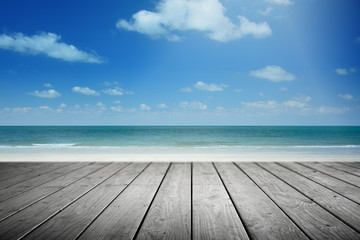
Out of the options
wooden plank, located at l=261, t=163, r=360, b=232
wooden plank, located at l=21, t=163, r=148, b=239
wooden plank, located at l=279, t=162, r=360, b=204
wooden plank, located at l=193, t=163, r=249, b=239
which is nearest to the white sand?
wooden plank, located at l=279, t=162, r=360, b=204

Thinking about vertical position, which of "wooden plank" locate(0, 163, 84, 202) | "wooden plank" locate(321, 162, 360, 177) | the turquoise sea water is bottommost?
the turquoise sea water

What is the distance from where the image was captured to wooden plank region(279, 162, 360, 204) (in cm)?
168

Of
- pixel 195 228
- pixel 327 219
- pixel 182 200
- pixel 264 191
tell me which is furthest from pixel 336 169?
pixel 195 228

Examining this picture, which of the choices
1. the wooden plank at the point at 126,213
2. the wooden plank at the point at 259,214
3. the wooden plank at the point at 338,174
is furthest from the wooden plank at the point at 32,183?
the wooden plank at the point at 338,174

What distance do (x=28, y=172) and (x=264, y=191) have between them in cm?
253

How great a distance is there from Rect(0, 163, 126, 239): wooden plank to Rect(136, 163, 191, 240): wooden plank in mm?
600

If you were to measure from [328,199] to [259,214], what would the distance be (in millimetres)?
668

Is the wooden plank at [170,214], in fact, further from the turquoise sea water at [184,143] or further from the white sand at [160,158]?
the turquoise sea water at [184,143]

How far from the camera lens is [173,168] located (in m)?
2.58

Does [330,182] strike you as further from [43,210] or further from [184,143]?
[184,143]

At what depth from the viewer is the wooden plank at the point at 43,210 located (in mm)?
1106

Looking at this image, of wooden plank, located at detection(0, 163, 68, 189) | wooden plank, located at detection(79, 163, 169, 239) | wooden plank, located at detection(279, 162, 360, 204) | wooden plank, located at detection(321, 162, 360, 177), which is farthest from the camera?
A: wooden plank, located at detection(321, 162, 360, 177)

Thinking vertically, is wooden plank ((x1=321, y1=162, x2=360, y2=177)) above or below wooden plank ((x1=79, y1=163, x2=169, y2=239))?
above

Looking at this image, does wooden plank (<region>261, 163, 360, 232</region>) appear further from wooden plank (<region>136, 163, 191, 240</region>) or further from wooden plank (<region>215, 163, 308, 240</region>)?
wooden plank (<region>136, 163, 191, 240</region>)
